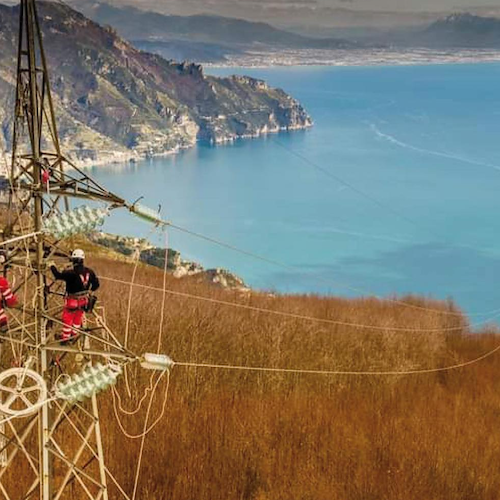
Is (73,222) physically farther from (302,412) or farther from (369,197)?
(369,197)

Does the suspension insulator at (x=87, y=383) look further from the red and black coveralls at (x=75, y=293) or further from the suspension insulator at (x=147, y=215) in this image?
the suspension insulator at (x=147, y=215)

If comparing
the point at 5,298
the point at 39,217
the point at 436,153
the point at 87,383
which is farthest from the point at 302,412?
the point at 436,153

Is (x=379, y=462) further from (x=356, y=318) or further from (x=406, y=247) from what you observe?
(x=406, y=247)

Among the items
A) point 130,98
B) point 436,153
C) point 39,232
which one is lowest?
point 130,98

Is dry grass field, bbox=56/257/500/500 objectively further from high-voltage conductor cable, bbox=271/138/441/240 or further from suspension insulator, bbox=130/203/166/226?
high-voltage conductor cable, bbox=271/138/441/240

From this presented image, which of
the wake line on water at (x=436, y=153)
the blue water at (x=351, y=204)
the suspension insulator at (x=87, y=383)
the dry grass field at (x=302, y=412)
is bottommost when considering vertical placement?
the blue water at (x=351, y=204)

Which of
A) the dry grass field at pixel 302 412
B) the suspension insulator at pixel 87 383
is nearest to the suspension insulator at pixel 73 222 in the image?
the suspension insulator at pixel 87 383
